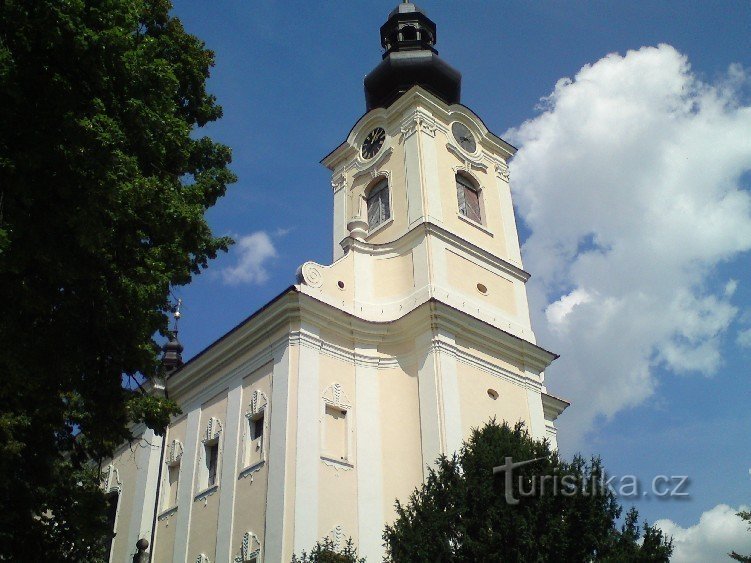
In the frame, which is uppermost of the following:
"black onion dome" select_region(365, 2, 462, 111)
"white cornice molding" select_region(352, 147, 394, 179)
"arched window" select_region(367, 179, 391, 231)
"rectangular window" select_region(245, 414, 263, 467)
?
"black onion dome" select_region(365, 2, 462, 111)

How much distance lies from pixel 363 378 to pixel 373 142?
30.7 feet

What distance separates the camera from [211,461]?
20953 millimetres

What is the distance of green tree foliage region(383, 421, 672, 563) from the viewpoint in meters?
13.0

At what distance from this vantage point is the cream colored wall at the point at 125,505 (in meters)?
22.3

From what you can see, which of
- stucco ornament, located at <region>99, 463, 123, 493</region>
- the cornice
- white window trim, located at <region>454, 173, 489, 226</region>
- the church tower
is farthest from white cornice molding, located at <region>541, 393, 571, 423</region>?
stucco ornament, located at <region>99, 463, 123, 493</region>

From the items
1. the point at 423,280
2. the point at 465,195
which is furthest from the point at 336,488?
the point at 465,195

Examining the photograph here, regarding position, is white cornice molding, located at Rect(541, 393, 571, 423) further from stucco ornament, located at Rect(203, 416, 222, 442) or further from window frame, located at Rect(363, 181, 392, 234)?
stucco ornament, located at Rect(203, 416, 222, 442)

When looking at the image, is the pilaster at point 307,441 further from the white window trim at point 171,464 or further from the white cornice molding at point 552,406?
the white cornice molding at point 552,406

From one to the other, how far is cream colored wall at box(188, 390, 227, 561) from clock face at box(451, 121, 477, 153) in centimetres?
1108

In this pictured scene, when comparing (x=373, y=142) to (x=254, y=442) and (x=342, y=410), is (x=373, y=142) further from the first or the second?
(x=254, y=442)

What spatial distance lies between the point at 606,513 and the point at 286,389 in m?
7.89

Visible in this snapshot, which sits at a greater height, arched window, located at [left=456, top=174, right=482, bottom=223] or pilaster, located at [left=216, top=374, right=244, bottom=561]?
arched window, located at [left=456, top=174, right=482, bottom=223]

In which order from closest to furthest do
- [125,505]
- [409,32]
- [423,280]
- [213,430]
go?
[213,430], [423,280], [125,505], [409,32]

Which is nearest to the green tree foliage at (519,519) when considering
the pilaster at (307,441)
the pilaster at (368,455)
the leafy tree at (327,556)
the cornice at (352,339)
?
the leafy tree at (327,556)
